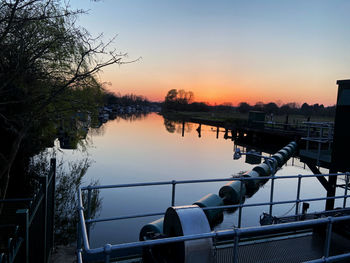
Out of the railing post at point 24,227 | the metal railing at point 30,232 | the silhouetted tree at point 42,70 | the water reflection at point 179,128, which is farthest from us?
the water reflection at point 179,128

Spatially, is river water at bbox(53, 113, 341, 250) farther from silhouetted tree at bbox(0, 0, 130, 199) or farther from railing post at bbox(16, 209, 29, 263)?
railing post at bbox(16, 209, 29, 263)

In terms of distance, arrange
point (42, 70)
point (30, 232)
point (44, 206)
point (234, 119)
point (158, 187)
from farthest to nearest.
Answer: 1. point (234, 119)
2. point (158, 187)
3. point (42, 70)
4. point (44, 206)
5. point (30, 232)

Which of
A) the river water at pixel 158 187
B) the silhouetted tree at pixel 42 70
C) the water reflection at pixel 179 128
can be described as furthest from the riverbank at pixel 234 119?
the silhouetted tree at pixel 42 70

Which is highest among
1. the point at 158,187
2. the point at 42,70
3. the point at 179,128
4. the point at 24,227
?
the point at 42,70

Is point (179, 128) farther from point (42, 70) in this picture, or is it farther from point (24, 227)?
point (24, 227)

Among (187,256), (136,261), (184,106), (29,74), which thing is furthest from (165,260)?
(184,106)

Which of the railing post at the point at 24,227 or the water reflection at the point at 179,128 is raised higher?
the railing post at the point at 24,227

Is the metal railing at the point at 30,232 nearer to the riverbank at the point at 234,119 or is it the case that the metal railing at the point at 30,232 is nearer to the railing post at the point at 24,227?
the railing post at the point at 24,227

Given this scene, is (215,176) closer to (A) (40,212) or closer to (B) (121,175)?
(B) (121,175)

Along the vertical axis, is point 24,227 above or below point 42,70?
below

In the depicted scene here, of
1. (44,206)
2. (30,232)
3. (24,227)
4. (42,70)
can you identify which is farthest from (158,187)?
(24,227)

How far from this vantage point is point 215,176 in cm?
2259

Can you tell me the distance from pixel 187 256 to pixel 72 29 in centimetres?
715

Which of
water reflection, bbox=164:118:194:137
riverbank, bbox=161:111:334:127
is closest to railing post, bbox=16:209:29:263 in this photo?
riverbank, bbox=161:111:334:127
